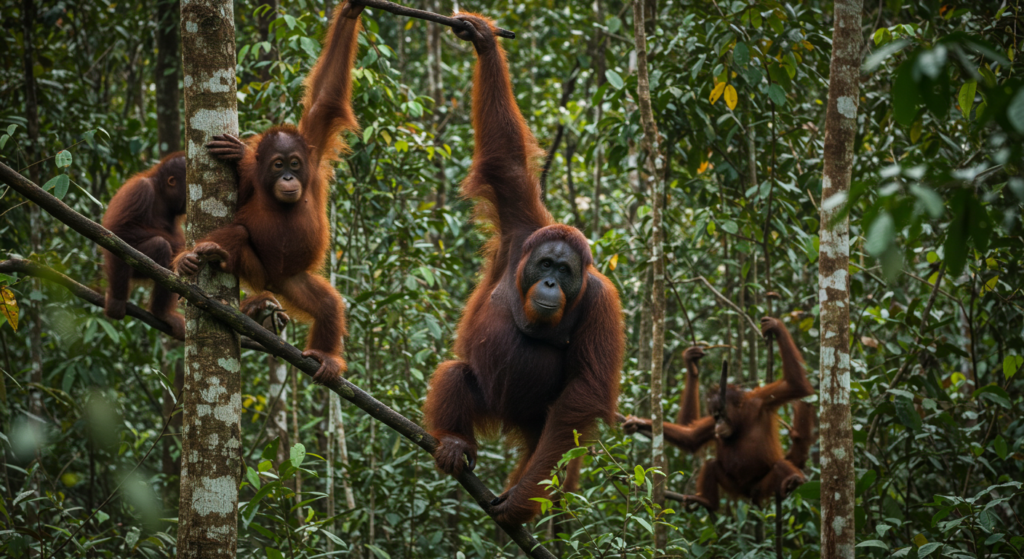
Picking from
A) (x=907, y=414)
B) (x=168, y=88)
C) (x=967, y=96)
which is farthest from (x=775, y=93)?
(x=168, y=88)

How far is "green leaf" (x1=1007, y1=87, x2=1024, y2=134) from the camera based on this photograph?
947 mm

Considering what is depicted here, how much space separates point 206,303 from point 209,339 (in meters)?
0.13

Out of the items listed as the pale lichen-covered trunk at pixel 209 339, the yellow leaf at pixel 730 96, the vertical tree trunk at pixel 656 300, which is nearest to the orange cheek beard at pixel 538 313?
the vertical tree trunk at pixel 656 300

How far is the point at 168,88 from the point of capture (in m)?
5.95

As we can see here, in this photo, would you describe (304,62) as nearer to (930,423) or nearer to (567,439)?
(567,439)

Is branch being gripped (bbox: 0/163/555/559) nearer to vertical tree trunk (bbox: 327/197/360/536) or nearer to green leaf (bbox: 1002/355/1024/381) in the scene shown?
vertical tree trunk (bbox: 327/197/360/536)

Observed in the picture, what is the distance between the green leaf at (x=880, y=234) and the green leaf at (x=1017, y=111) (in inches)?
8.4

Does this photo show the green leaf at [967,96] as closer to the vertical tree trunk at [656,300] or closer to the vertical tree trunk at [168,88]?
the vertical tree trunk at [656,300]

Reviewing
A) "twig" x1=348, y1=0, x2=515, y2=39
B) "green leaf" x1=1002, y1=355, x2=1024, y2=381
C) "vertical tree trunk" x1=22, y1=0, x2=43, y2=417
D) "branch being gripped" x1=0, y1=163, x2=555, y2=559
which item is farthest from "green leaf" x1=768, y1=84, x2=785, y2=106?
"vertical tree trunk" x1=22, y1=0, x2=43, y2=417

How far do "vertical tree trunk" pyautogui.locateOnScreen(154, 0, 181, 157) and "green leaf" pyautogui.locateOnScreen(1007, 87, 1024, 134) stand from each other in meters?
6.09

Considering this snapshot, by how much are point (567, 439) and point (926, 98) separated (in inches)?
97.4

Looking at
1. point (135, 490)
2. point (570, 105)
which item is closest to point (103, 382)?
point (135, 490)

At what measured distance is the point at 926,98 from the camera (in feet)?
3.55

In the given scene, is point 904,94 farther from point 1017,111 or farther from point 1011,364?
point 1011,364
